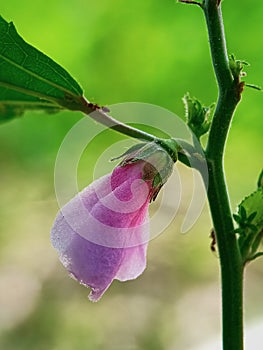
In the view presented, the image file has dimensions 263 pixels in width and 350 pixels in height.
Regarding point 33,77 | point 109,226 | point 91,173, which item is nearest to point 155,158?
point 109,226

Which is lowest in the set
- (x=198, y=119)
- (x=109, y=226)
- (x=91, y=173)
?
(x=109, y=226)

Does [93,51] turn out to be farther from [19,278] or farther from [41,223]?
[19,278]

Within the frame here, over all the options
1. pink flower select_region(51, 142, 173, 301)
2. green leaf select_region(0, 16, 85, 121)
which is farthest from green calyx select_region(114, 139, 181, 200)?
green leaf select_region(0, 16, 85, 121)

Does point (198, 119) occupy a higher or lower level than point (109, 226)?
higher

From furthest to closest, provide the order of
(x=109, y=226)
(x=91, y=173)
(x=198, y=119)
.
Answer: (x=91, y=173)
(x=198, y=119)
(x=109, y=226)

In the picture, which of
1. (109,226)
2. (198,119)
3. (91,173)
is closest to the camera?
(109,226)

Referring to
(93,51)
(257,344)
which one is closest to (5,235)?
(93,51)

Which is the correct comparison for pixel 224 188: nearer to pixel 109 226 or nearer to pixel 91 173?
pixel 109 226

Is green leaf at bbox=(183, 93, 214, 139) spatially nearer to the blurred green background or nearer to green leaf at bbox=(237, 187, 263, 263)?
green leaf at bbox=(237, 187, 263, 263)
